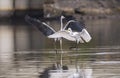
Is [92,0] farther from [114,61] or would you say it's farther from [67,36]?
[67,36]

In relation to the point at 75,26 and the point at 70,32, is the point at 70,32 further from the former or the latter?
the point at 75,26

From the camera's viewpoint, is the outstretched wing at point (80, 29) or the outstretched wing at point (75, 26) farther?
the outstretched wing at point (75, 26)

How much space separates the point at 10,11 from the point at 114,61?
606 inches

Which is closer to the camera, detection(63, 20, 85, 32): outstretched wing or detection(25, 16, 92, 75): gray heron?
detection(25, 16, 92, 75): gray heron

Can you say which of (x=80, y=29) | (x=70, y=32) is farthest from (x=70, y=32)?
(x=80, y=29)

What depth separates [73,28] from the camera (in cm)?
427

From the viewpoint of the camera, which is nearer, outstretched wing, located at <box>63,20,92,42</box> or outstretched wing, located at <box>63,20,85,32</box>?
outstretched wing, located at <box>63,20,92,42</box>

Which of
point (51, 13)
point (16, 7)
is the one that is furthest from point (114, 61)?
point (16, 7)

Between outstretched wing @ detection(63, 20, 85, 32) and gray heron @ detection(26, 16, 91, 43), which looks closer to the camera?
gray heron @ detection(26, 16, 91, 43)

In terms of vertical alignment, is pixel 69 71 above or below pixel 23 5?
below

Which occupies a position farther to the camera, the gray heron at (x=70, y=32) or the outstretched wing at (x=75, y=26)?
the outstretched wing at (x=75, y=26)

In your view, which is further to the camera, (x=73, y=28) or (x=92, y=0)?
(x=92, y=0)

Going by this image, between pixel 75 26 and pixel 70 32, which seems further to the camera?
pixel 75 26

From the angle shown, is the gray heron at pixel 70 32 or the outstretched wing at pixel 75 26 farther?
the outstretched wing at pixel 75 26
